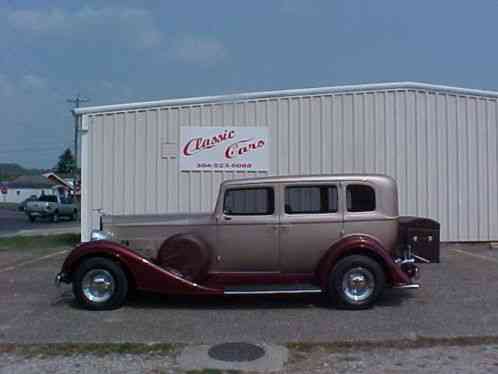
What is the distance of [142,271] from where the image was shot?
8.62 metres

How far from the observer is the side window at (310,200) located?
29.0 feet

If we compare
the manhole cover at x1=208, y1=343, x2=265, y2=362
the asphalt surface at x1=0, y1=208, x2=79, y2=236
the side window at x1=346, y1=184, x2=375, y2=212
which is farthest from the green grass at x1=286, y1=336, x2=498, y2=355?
the asphalt surface at x1=0, y1=208, x2=79, y2=236

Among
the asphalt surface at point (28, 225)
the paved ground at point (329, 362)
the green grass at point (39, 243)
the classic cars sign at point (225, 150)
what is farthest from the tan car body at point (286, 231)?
the asphalt surface at point (28, 225)

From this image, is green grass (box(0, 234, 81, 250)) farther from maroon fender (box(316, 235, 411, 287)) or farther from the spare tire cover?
maroon fender (box(316, 235, 411, 287))

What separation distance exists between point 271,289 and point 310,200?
52.4 inches

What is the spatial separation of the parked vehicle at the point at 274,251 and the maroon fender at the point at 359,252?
13 millimetres

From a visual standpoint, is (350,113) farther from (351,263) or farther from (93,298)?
(93,298)

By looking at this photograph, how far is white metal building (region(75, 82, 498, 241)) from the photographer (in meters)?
15.9

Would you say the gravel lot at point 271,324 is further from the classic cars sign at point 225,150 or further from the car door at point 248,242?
the classic cars sign at point 225,150

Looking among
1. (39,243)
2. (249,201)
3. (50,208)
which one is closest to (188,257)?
(249,201)

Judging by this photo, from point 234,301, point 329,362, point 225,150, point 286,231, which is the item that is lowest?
point 329,362

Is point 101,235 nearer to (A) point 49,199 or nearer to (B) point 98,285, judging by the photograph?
(B) point 98,285

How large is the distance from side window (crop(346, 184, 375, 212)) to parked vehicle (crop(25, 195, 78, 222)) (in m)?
33.4

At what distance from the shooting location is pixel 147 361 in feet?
20.9
